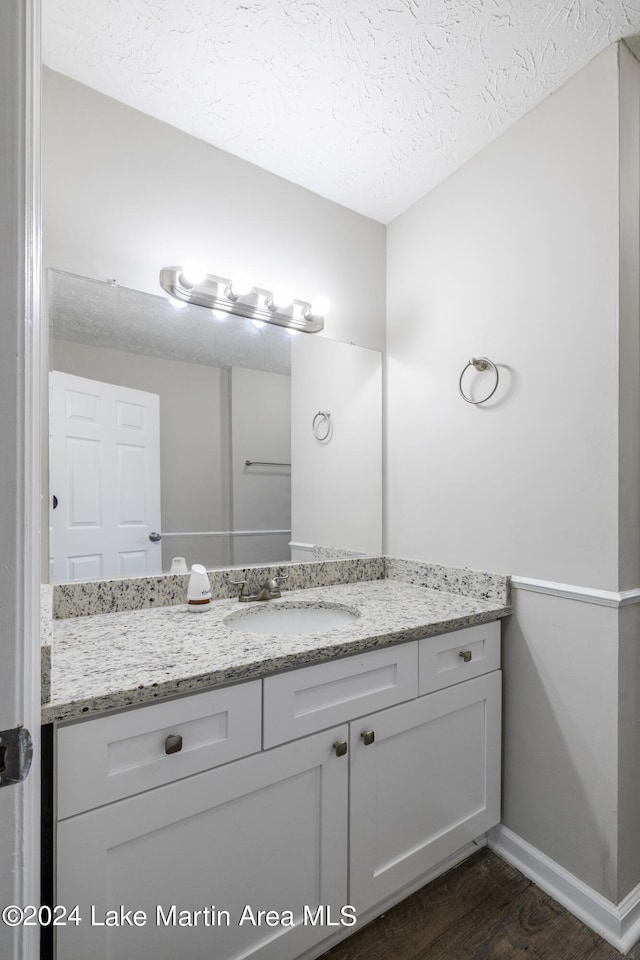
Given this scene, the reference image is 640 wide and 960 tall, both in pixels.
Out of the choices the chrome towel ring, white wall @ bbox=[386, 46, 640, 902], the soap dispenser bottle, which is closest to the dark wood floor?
white wall @ bbox=[386, 46, 640, 902]

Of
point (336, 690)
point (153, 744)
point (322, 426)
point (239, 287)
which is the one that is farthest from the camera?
point (322, 426)

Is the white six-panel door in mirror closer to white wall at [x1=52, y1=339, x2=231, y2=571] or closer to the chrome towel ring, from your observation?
white wall at [x1=52, y1=339, x2=231, y2=571]

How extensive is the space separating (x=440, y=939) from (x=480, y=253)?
2.11m

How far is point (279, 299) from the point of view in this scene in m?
1.76

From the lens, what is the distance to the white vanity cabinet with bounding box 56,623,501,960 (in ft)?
2.97

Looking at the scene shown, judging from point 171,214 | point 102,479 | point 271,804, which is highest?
point 171,214

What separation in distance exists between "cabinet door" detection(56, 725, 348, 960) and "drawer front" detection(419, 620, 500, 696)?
33 centimetres

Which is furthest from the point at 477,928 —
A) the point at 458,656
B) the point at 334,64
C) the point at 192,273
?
the point at 334,64

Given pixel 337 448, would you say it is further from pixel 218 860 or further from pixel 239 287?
pixel 218 860

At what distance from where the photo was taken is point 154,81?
4.66 feet

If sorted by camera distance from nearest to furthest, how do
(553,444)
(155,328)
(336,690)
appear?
(336,690) < (553,444) < (155,328)

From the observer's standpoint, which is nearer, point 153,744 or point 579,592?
point 153,744

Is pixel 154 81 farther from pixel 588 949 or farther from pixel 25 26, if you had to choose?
pixel 588 949

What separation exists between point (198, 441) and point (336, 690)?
3.02ft
